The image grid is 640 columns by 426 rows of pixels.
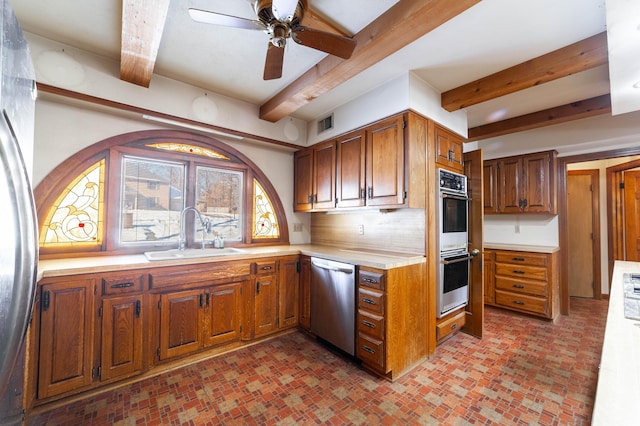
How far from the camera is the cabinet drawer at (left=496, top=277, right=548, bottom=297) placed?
129 inches

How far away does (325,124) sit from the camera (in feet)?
10.7

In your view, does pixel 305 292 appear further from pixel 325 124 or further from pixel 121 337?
pixel 325 124

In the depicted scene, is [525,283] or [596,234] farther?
[596,234]

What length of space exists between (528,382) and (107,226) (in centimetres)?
368

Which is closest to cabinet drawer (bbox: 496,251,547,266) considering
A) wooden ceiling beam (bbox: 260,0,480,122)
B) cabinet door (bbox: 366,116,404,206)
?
cabinet door (bbox: 366,116,404,206)

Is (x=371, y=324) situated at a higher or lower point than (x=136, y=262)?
lower

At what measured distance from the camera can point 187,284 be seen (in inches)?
90.0

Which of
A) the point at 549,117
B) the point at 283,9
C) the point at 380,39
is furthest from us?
the point at 549,117

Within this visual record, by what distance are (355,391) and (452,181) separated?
2.06 metres

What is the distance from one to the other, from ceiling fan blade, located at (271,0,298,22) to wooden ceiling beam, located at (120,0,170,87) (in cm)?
66

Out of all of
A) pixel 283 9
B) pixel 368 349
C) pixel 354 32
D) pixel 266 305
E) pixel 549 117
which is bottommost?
pixel 368 349

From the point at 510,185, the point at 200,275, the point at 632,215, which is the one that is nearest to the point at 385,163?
the point at 200,275

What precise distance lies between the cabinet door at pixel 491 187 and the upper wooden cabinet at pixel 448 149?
139 centimetres

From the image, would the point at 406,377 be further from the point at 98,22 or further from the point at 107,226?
the point at 98,22
